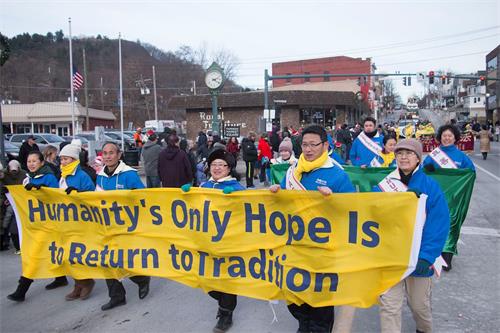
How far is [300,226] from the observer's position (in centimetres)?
378

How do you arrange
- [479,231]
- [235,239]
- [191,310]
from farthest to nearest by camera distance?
[479,231] < [191,310] < [235,239]

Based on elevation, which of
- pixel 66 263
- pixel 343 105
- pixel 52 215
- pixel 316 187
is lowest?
pixel 66 263

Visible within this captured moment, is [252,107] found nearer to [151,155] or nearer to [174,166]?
[151,155]

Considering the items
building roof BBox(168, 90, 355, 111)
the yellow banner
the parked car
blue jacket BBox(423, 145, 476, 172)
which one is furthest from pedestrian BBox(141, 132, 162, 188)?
building roof BBox(168, 90, 355, 111)

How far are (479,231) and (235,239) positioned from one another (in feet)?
18.4

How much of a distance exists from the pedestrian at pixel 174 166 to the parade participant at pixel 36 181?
3.01 m

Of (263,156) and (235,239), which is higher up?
(263,156)

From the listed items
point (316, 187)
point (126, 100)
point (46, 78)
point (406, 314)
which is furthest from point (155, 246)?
point (46, 78)

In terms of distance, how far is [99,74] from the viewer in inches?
3233

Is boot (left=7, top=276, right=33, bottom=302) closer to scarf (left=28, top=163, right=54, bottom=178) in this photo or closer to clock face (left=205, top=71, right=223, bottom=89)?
scarf (left=28, top=163, right=54, bottom=178)

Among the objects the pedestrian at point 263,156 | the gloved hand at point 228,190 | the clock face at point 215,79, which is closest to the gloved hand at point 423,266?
the gloved hand at point 228,190

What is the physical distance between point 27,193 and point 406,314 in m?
4.30

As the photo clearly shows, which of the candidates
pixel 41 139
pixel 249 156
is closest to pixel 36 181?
pixel 249 156

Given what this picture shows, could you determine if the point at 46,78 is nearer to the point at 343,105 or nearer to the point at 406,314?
the point at 343,105
